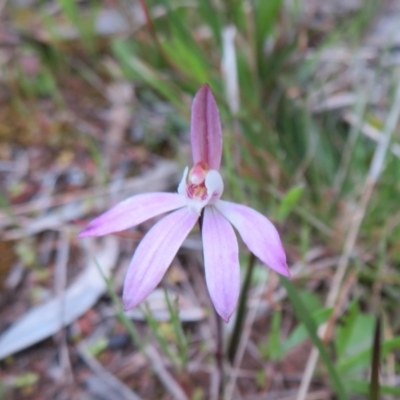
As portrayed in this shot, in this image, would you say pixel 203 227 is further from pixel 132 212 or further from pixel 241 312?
pixel 241 312

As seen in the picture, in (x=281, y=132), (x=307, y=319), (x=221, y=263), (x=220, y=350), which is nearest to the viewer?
(x=221, y=263)

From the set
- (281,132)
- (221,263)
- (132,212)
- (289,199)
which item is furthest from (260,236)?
(281,132)

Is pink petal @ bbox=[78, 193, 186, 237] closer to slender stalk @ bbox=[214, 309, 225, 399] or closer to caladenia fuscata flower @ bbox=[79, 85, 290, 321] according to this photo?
caladenia fuscata flower @ bbox=[79, 85, 290, 321]

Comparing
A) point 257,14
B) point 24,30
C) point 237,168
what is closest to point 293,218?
point 237,168

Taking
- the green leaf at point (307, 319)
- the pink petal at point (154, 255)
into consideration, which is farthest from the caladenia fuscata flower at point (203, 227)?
the green leaf at point (307, 319)

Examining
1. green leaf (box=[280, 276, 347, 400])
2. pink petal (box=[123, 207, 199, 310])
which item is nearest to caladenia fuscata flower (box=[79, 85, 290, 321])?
pink petal (box=[123, 207, 199, 310])

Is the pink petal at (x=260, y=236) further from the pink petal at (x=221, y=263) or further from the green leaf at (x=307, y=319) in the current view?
the green leaf at (x=307, y=319)
